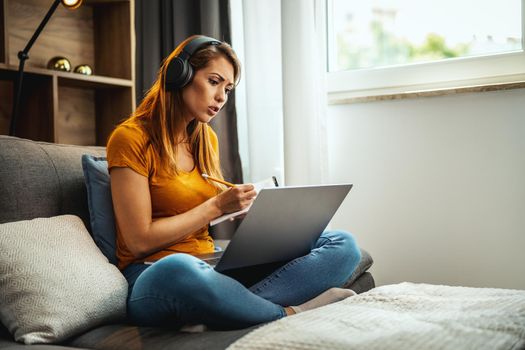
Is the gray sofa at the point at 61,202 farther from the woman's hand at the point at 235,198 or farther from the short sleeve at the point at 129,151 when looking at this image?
the woman's hand at the point at 235,198

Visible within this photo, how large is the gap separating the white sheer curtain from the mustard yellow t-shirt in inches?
29.0

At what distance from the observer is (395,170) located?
2.32m

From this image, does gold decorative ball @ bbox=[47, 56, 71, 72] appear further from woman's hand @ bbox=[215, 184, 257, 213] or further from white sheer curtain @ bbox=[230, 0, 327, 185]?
woman's hand @ bbox=[215, 184, 257, 213]

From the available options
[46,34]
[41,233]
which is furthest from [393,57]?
[41,233]

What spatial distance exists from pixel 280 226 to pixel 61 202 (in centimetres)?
58

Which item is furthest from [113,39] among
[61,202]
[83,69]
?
[61,202]

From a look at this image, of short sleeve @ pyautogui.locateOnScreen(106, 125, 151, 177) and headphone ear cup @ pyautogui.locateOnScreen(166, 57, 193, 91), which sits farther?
headphone ear cup @ pyautogui.locateOnScreen(166, 57, 193, 91)

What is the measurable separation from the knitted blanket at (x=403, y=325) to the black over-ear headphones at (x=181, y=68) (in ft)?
2.36

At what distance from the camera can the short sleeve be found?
59.6 inches

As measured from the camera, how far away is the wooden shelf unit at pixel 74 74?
7.10 feet

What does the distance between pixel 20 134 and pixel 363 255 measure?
1272 mm

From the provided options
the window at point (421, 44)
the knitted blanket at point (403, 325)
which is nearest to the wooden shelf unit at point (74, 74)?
the window at point (421, 44)

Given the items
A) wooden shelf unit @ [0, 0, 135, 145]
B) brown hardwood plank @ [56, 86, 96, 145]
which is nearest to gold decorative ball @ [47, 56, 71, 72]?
wooden shelf unit @ [0, 0, 135, 145]

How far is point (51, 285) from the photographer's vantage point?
1.25 m
